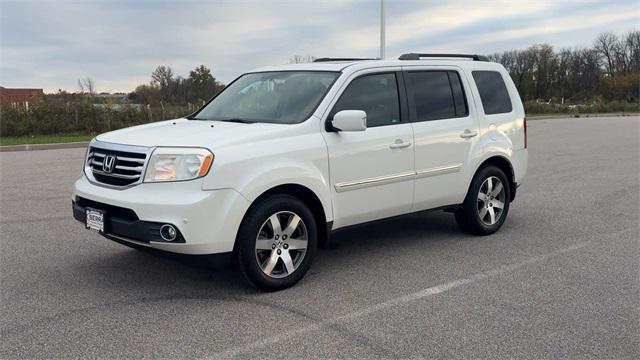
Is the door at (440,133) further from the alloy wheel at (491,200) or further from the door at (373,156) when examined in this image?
the alloy wheel at (491,200)

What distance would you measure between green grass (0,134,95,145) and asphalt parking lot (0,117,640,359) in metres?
12.8

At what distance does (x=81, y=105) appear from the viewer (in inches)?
903

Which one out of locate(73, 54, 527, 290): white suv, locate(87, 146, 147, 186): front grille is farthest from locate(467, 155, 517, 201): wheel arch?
locate(87, 146, 147, 186): front grille

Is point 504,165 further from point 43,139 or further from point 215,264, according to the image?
point 43,139

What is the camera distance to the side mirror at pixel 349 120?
489 centimetres

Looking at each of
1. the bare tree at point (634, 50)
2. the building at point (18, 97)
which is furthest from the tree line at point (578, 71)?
the building at point (18, 97)

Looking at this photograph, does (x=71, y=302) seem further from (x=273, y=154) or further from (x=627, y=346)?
(x=627, y=346)

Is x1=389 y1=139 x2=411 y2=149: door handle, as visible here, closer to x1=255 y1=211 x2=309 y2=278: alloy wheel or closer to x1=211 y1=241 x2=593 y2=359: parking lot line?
x1=255 y1=211 x2=309 y2=278: alloy wheel

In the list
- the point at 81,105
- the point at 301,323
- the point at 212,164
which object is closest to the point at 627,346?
the point at 301,323

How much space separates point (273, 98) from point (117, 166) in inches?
62.2

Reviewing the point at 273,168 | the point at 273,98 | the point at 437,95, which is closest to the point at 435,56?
the point at 437,95

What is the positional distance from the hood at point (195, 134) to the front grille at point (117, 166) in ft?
0.35

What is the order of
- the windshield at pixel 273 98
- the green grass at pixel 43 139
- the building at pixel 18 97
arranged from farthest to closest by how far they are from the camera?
1. the building at pixel 18 97
2. the green grass at pixel 43 139
3. the windshield at pixel 273 98

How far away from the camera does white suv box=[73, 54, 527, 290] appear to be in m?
4.36
